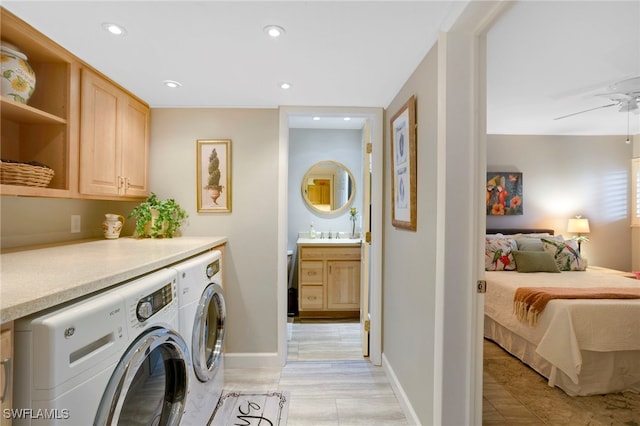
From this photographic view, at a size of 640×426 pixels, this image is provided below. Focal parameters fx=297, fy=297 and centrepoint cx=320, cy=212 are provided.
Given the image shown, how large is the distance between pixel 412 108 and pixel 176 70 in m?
1.46

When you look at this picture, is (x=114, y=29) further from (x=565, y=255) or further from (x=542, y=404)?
(x=565, y=255)

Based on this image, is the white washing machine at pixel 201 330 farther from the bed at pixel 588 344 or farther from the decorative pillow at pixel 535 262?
the decorative pillow at pixel 535 262

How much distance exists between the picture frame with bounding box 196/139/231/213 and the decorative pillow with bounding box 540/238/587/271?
3.56 metres

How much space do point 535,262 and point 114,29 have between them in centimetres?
405

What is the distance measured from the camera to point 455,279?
1332 mm

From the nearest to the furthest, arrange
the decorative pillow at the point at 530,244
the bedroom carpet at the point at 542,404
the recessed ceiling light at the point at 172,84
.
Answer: the bedroom carpet at the point at 542,404, the recessed ceiling light at the point at 172,84, the decorative pillow at the point at 530,244

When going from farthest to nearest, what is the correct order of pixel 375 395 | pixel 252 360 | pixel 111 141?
1. pixel 252 360
2. pixel 375 395
3. pixel 111 141

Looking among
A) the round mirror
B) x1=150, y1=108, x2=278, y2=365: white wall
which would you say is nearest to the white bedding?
x1=150, y1=108, x2=278, y2=365: white wall

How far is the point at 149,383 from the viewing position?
46.8 inches

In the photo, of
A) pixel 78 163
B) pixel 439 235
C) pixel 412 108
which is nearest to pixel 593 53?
pixel 412 108

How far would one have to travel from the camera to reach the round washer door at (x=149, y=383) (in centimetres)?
91

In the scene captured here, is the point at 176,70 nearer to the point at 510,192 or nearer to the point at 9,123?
the point at 9,123

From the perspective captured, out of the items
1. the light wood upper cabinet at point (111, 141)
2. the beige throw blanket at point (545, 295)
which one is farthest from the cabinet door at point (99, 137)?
the beige throw blanket at point (545, 295)

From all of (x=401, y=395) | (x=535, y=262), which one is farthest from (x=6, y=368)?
(x=535, y=262)
